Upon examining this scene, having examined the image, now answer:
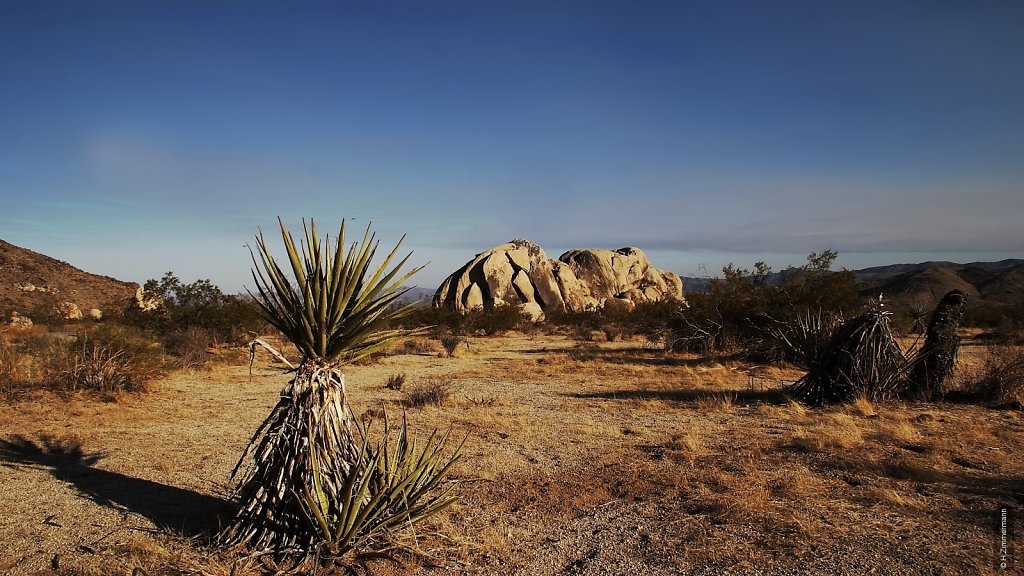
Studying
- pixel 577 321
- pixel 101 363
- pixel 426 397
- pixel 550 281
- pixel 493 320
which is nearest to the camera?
pixel 426 397

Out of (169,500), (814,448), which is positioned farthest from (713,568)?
(169,500)

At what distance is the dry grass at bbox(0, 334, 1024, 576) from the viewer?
418 centimetres

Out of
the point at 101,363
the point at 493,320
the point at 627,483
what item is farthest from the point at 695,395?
the point at 493,320

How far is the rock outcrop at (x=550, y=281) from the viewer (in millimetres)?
45094

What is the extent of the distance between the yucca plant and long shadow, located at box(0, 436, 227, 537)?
2.64 feet

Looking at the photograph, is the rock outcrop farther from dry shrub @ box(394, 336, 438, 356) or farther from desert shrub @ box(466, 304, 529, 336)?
dry shrub @ box(394, 336, 438, 356)

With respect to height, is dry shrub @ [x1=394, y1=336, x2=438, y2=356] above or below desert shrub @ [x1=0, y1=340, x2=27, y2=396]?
below

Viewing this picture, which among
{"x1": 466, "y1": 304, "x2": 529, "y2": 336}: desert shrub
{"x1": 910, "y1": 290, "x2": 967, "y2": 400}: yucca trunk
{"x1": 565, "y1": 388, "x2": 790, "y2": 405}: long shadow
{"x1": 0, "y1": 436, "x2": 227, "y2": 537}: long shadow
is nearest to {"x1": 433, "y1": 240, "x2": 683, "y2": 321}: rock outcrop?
{"x1": 466, "y1": 304, "x2": 529, "y2": 336}: desert shrub

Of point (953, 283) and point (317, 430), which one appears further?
point (953, 283)

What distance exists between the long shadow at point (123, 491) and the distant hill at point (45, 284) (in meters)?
30.6

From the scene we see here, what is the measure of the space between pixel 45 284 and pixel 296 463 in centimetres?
4764

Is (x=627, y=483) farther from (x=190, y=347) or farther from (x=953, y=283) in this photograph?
(x=953, y=283)

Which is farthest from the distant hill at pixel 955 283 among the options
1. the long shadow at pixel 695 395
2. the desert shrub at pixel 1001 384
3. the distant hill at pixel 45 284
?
the distant hill at pixel 45 284

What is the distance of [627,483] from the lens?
6.00 m
